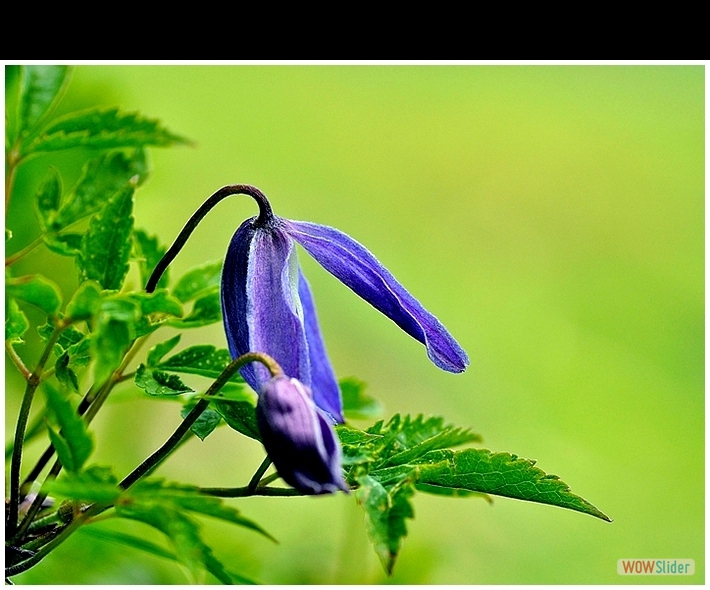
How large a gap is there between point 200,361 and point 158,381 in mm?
67

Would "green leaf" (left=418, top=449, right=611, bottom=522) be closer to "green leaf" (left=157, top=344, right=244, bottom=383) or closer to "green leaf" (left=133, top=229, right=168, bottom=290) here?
"green leaf" (left=157, top=344, right=244, bottom=383)

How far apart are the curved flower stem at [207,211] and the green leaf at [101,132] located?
0.67 feet

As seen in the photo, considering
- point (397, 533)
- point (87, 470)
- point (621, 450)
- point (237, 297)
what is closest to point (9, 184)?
point (237, 297)

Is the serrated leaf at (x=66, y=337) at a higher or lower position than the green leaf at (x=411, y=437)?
higher

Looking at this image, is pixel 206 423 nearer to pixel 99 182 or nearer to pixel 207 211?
pixel 207 211

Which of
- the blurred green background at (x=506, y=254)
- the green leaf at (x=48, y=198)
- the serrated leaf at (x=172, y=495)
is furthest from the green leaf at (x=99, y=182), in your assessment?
the blurred green background at (x=506, y=254)

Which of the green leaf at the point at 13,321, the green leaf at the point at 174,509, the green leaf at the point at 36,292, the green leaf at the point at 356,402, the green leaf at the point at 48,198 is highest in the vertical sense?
the green leaf at the point at 48,198

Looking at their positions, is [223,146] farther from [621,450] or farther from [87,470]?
[87,470]

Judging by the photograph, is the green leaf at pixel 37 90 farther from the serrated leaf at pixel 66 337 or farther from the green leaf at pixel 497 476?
the green leaf at pixel 497 476

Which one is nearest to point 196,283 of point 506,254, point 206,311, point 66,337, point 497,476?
point 206,311

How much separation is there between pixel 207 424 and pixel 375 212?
2163mm

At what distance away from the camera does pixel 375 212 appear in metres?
2.85

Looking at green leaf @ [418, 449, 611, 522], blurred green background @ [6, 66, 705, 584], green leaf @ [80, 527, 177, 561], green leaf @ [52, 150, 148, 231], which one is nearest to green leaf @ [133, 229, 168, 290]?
green leaf @ [52, 150, 148, 231]

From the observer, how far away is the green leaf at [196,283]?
860 millimetres
